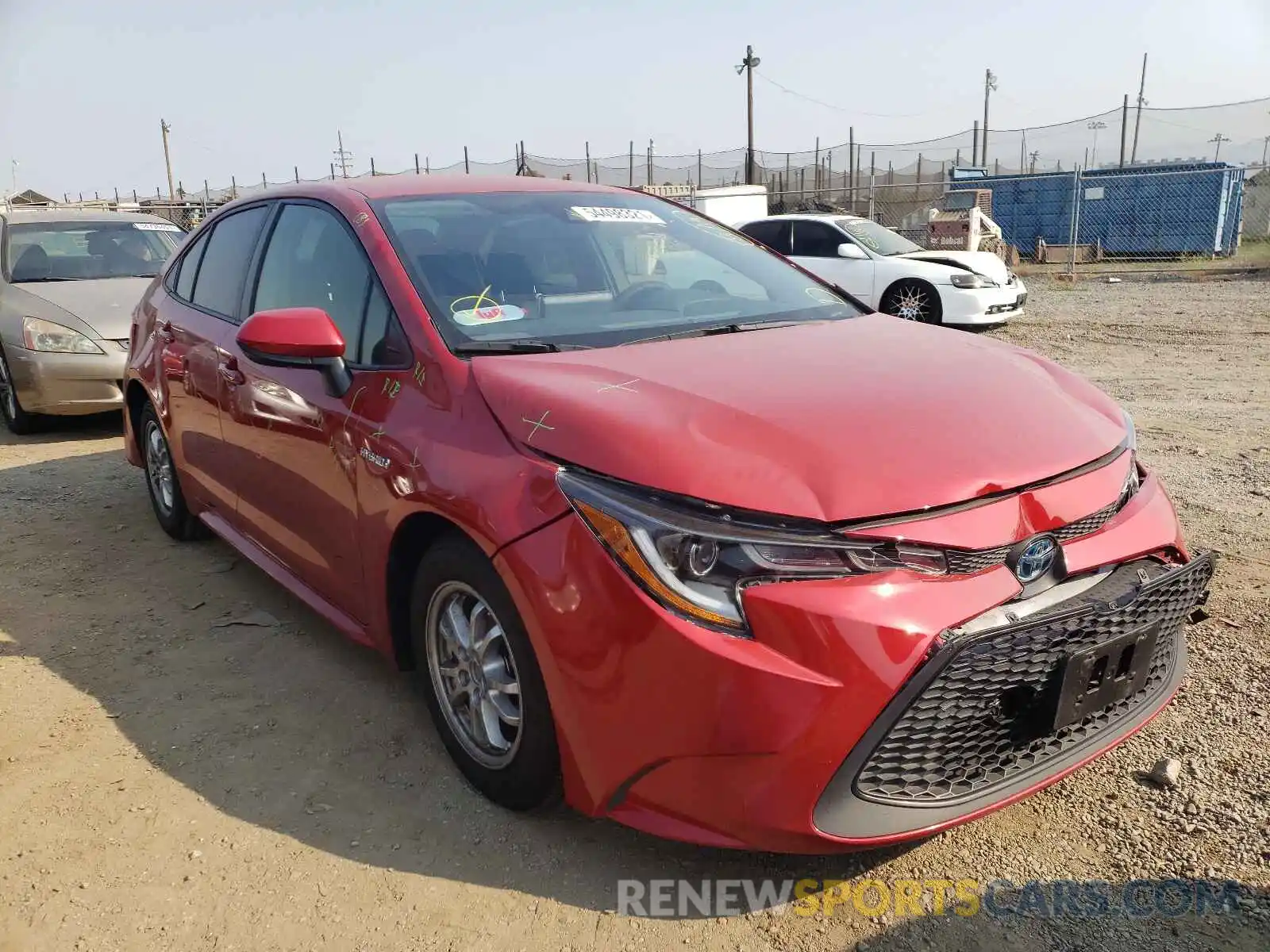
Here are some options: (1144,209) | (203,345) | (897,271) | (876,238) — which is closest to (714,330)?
(203,345)

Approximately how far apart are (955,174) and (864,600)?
29.8 m

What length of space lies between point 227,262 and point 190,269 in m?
0.54

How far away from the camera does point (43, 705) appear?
318cm

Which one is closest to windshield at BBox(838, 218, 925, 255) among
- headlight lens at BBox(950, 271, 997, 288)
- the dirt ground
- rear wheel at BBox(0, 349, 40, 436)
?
headlight lens at BBox(950, 271, 997, 288)

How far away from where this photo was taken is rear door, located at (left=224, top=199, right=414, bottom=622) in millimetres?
2742

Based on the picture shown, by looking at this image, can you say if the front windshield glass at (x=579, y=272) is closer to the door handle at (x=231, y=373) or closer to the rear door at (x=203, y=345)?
the door handle at (x=231, y=373)

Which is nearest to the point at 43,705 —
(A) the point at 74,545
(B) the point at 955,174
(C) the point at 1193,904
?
(A) the point at 74,545

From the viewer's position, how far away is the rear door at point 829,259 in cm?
1173

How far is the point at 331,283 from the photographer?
3057 millimetres

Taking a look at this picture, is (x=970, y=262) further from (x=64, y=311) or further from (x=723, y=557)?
(x=723, y=557)

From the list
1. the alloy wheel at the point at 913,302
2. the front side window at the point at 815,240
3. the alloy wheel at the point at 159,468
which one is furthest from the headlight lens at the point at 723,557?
the front side window at the point at 815,240

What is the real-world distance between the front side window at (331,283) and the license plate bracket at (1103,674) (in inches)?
71.4

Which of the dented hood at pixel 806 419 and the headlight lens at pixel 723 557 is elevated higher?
the dented hood at pixel 806 419

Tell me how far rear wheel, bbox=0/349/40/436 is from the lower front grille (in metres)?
6.95
